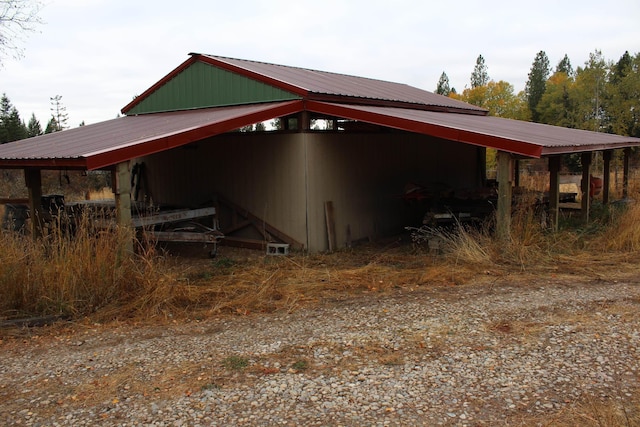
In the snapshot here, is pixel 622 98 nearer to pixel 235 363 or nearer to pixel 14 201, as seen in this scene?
pixel 14 201

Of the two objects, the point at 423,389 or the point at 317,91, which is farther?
the point at 317,91

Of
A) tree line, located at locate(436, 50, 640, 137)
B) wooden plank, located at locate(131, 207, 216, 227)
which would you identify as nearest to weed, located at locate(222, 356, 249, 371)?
wooden plank, located at locate(131, 207, 216, 227)

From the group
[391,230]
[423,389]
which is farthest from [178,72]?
[423,389]

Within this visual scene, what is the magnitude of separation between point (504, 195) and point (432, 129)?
1.51m

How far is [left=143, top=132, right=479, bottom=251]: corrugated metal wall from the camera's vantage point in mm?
9641

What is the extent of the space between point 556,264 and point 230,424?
237 inches

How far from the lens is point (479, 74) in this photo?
196 feet

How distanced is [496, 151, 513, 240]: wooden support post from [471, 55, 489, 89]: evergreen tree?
54.9m

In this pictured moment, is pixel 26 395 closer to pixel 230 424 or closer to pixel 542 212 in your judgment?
pixel 230 424

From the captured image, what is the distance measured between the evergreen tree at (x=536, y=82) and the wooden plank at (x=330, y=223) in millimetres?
53224

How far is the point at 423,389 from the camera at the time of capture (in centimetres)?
392

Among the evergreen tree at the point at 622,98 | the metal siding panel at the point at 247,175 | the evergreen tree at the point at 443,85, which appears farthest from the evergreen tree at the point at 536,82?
the metal siding panel at the point at 247,175

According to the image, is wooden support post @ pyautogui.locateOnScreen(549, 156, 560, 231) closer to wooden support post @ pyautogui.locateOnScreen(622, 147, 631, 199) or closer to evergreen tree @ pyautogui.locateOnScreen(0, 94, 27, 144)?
wooden support post @ pyautogui.locateOnScreen(622, 147, 631, 199)

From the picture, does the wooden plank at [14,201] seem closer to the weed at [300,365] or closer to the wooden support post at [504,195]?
the weed at [300,365]
